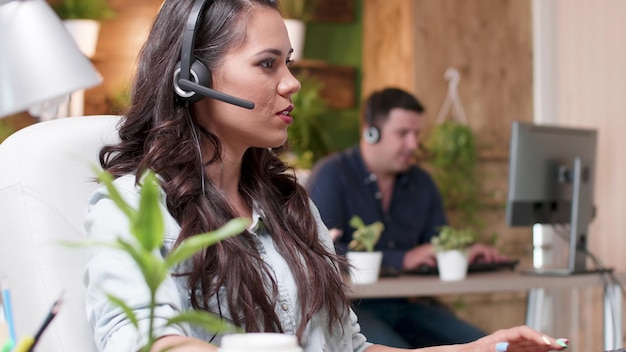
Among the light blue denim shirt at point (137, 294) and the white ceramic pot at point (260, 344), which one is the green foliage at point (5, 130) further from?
the white ceramic pot at point (260, 344)

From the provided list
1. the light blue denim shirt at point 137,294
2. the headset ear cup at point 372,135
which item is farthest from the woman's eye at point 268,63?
the headset ear cup at point 372,135

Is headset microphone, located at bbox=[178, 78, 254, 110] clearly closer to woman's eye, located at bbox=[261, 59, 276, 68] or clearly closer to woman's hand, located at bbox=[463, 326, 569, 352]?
woman's eye, located at bbox=[261, 59, 276, 68]

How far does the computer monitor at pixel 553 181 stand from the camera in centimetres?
303

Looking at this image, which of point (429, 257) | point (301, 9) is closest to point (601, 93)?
point (429, 257)

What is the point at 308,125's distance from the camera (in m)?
4.83

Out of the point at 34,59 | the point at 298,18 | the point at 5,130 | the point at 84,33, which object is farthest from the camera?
the point at 298,18

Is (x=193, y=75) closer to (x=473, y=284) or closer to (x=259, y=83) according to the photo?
(x=259, y=83)

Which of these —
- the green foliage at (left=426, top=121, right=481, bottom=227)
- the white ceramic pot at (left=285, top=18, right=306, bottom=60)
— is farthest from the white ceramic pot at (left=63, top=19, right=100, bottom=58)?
the green foliage at (left=426, top=121, right=481, bottom=227)

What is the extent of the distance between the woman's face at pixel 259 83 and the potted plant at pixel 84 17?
3.26 metres

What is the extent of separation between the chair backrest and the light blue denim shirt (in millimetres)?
67

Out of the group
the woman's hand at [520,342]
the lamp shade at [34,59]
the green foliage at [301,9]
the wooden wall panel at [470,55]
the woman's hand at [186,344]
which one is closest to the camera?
the woman's hand at [186,344]

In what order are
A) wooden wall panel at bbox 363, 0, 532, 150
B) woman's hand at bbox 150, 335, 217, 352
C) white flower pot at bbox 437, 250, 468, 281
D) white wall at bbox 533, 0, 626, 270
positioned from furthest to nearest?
1. wooden wall panel at bbox 363, 0, 532, 150
2. white wall at bbox 533, 0, 626, 270
3. white flower pot at bbox 437, 250, 468, 281
4. woman's hand at bbox 150, 335, 217, 352

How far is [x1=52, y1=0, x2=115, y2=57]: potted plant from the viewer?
450 cm

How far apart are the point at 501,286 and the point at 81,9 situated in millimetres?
2846
